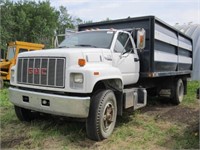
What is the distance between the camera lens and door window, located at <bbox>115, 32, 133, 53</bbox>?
252 inches

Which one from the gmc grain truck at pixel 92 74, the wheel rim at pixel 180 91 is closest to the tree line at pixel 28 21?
the wheel rim at pixel 180 91

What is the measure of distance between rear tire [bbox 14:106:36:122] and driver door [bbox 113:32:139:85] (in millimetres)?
2286

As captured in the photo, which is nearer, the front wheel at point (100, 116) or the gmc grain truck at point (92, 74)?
the gmc grain truck at point (92, 74)

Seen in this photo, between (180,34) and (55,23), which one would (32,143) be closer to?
(180,34)

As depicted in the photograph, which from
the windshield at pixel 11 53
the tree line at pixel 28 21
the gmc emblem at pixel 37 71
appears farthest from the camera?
the tree line at pixel 28 21

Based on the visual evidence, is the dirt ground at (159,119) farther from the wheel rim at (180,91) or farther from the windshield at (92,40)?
the windshield at (92,40)

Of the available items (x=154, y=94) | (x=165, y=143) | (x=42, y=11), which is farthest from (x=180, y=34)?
(x=42, y=11)

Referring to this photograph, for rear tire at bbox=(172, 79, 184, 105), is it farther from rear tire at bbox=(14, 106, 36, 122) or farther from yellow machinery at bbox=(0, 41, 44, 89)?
yellow machinery at bbox=(0, 41, 44, 89)

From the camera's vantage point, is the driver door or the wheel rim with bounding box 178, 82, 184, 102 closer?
the driver door

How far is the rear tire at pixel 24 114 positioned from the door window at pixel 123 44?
8.09ft

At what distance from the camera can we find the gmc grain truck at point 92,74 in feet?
16.5

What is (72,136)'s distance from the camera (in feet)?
18.0

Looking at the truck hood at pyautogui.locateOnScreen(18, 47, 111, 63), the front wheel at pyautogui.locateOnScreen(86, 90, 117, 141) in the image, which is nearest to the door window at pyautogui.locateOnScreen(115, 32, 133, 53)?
the truck hood at pyautogui.locateOnScreen(18, 47, 111, 63)

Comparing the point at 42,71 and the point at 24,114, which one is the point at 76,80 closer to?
the point at 42,71
